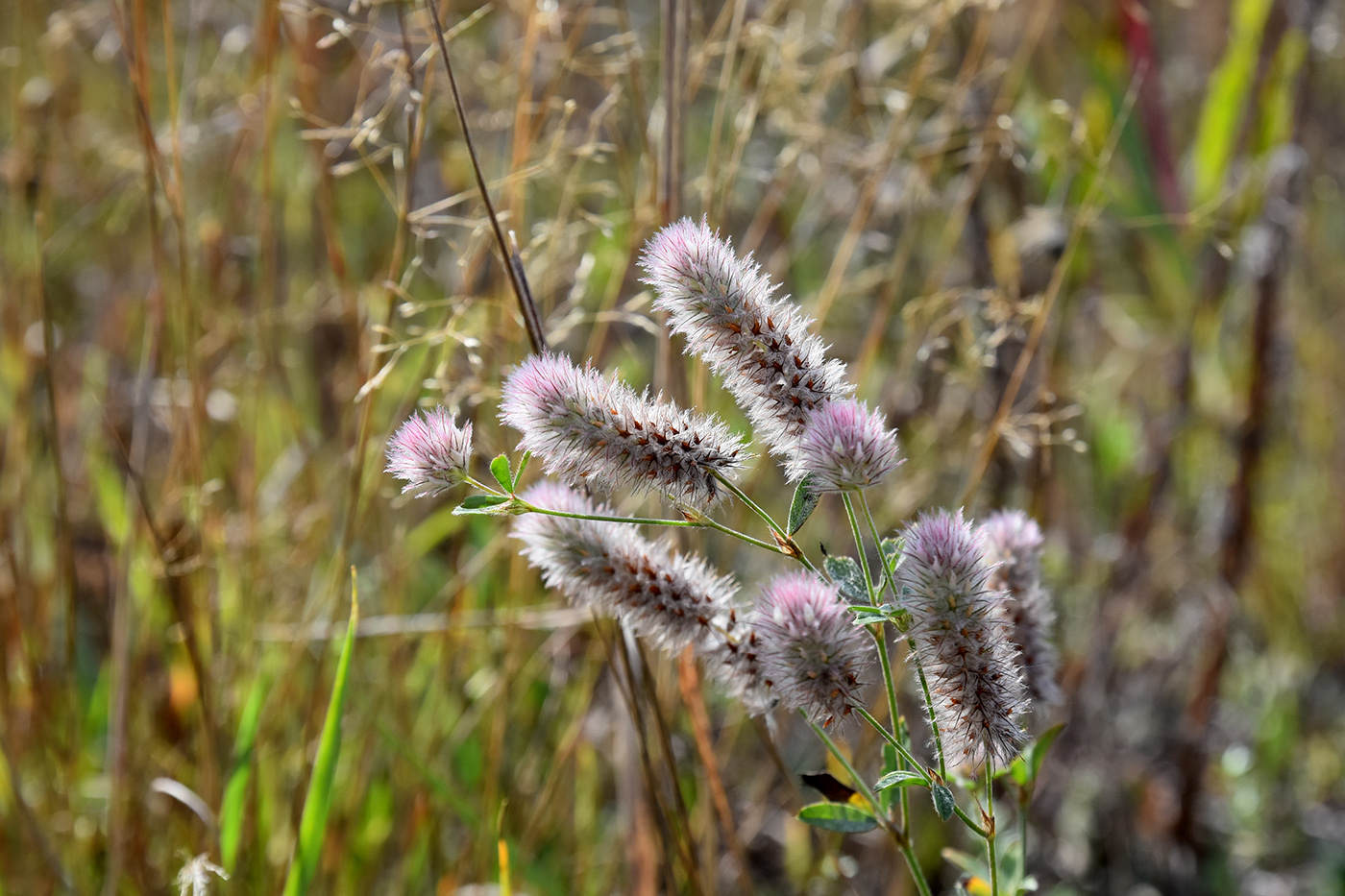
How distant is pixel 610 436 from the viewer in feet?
2.57

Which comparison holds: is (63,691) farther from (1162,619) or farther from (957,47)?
(1162,619)

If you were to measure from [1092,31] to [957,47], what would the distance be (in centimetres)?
60

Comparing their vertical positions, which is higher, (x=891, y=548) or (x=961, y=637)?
(x=891, y=548)

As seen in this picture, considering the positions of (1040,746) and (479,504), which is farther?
(1040,746)

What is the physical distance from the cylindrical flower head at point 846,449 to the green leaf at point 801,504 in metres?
0.06

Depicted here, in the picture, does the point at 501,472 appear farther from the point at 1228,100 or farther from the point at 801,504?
the point at 1228,100

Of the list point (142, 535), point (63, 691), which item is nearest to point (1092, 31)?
point (142, 535)

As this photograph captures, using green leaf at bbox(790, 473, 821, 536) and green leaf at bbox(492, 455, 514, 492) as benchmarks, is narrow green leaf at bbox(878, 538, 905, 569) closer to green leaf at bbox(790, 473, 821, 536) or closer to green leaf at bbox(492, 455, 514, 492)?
green leaf at bbox(790, 473, 821, 536)

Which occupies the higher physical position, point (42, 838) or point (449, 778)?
point (449, 778)

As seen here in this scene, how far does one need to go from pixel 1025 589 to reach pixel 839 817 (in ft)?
0.90

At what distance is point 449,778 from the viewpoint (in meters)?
1.71

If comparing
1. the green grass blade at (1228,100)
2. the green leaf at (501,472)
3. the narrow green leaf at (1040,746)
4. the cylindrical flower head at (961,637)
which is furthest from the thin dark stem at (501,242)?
the green grass blade at (1228,100)

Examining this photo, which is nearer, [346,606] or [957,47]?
[346,606]

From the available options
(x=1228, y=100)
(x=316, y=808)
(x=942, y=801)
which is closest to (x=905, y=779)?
(x=942, y=801)
